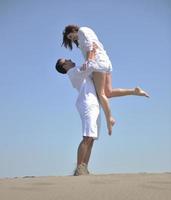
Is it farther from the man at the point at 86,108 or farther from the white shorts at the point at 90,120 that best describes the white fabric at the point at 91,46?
the white shorts at the point at 90,120

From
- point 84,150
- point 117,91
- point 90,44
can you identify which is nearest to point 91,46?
point 90,44

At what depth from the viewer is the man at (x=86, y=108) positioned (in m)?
4.74

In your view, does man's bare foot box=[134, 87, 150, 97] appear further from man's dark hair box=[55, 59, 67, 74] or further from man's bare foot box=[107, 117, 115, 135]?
man's dark hair box=[55, 59, 67, 74]

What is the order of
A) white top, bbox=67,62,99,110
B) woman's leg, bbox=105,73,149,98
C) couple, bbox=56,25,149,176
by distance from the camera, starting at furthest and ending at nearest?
woman's leg, bbox=105,73,149,98 < white top, bbox=67,62,99,110 < couple, bbox=56,25,149,176

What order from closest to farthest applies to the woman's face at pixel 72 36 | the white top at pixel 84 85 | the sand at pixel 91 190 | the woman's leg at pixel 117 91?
the sand at pixel 91 190 < the white top at pixel 84 85 < the woman's leg at pixel 117 91 < the woman's face at pixel 72 36

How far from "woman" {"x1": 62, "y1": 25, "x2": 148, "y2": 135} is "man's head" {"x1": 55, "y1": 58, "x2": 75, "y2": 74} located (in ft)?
0.82

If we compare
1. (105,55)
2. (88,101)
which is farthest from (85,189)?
(105,55)

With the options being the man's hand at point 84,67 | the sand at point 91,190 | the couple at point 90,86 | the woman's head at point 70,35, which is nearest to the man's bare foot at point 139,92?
the couple at point 90,86

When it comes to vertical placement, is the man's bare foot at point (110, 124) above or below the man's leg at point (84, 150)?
above

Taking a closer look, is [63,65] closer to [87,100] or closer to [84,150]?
[87,100]

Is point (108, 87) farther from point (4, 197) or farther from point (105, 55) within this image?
point (4, 197)

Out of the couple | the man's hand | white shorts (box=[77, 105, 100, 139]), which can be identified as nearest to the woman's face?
the couple

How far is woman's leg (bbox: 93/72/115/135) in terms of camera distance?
500cm

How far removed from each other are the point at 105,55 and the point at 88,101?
635 millimetres
